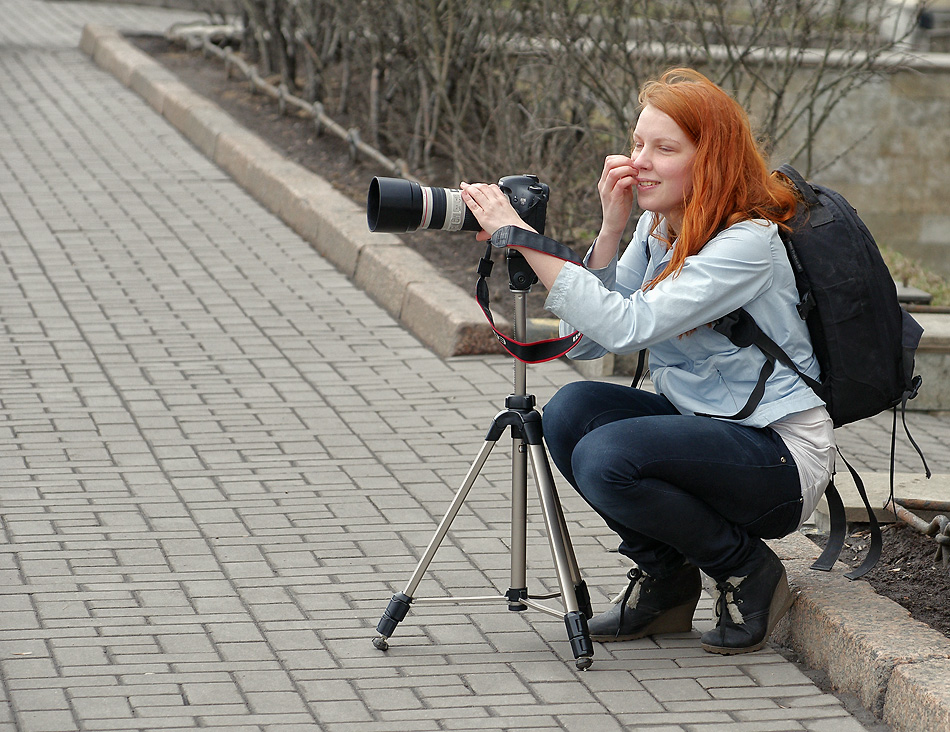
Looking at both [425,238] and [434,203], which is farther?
[425,238]

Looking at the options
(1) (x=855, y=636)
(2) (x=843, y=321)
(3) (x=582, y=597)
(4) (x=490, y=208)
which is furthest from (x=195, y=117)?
(1) (x=855, y=636)

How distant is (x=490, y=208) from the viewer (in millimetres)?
3271

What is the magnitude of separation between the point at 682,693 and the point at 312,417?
2503mm

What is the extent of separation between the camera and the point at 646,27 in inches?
290

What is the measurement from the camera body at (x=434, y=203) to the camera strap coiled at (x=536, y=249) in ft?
0.35

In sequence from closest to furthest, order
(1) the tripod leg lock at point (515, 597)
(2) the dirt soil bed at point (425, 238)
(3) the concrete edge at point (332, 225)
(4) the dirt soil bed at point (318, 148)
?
(1) the tripod leg lock at point (515, 597) → (2) the dirt soil bed at point (425, 238) → (3) the concrete edge at point (332, 225) → (4) the dirt soil bed at point (318, 148)

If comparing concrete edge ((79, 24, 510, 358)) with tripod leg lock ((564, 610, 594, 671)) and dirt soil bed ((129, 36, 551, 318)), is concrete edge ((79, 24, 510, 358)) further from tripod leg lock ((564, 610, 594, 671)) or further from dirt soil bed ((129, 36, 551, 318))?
tripod leg lock ((564, 610, 594, 671))

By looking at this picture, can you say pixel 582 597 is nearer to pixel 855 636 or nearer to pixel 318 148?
pixel 855 636

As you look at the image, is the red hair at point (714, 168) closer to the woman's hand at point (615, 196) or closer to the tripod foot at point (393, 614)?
the woman's hand at point (615, 196)

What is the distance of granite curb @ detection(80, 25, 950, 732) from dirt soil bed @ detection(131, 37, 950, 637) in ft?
0.53

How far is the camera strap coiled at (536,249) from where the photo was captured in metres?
3.21

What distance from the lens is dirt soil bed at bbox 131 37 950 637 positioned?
379 centimetres

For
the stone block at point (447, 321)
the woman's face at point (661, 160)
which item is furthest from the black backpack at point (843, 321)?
the stone block at point (447, 321)

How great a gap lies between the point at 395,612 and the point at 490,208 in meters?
1.06
